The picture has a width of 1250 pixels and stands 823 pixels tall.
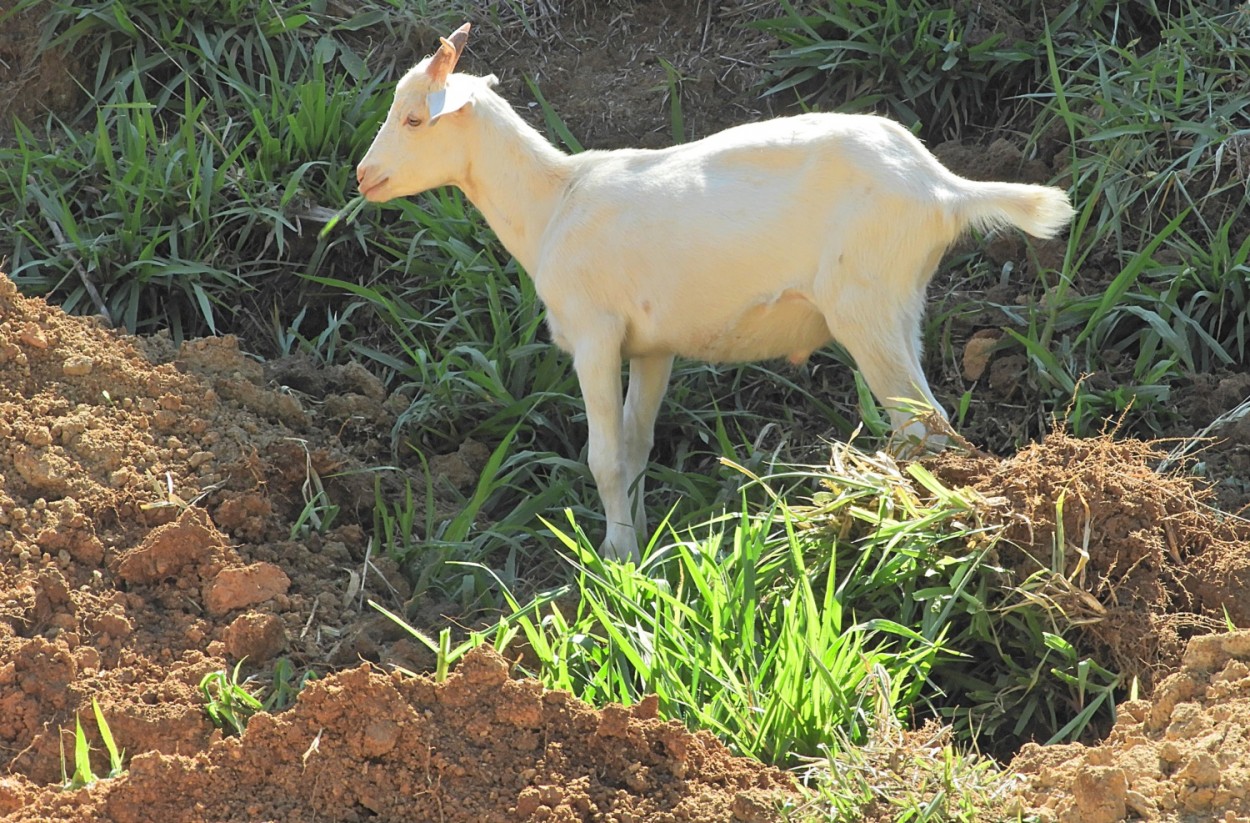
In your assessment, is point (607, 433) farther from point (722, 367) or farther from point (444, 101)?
point (444, 101)

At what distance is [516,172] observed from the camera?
5.54m

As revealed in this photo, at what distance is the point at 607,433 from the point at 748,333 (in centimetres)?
60

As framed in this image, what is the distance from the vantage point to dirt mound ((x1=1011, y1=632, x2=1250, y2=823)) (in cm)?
324

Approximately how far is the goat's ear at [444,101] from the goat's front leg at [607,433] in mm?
933

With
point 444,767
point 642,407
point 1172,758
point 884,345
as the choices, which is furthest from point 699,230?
point 1172,758

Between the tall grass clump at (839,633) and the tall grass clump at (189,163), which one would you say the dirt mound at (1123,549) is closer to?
the tall grass clump at (839,633)

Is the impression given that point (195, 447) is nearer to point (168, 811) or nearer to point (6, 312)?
point (6, 312)

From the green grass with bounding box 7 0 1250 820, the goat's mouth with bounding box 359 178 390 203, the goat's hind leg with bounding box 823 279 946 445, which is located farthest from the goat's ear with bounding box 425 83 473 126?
the goat's hind leg with bounding box 823 279 946 445

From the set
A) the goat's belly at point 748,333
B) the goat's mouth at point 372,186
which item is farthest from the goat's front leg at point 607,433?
the goat's mouth at point 372,186

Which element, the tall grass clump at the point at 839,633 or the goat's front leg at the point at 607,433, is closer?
the tall grass clump at the point at 839,633

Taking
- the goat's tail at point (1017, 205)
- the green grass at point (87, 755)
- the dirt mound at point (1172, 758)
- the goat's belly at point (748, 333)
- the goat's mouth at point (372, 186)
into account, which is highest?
the goat's mouth at point (372, 186)

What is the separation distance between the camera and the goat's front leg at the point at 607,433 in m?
5.27

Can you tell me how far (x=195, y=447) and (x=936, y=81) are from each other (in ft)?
12.3

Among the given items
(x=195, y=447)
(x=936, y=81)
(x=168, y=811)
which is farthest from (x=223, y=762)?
(x=936, y=81)
